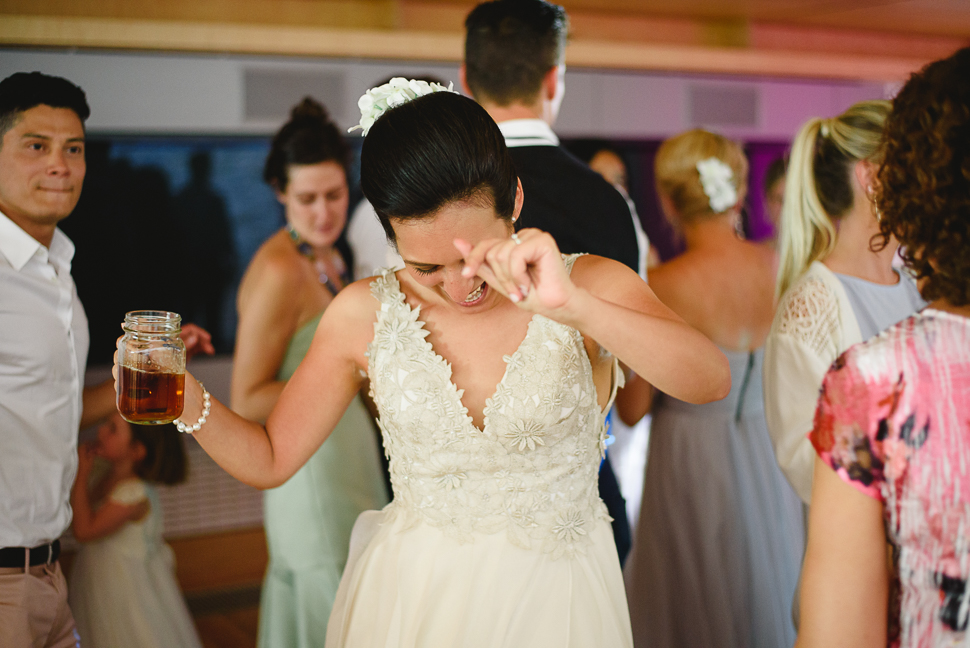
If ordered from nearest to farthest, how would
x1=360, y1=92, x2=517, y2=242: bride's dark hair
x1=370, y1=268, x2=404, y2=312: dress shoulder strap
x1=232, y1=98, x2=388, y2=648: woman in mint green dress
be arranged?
x1=360, y1=92, x2=517, y2=242: bride's dark hair, x1=370, y1=268, x2=404, y2=312: dress shoulder strap, x1=232, y1=98, x2=388, y2=648: woman in mint green dress

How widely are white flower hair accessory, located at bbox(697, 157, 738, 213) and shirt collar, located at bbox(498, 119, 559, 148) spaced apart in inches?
35.0

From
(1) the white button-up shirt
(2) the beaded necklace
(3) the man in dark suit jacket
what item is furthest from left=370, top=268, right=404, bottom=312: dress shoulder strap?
(2) the beaded necklace

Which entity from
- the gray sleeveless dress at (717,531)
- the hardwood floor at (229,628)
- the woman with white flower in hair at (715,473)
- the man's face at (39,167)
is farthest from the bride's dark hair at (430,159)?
the hardwood floor at (229,628)

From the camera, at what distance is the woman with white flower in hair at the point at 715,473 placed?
2512 millimetres

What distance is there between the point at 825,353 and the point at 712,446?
2.84 feet

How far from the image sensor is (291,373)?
7.47 ft

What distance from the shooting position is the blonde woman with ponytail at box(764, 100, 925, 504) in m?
1.83

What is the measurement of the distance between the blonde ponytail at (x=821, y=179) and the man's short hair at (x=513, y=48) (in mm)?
669

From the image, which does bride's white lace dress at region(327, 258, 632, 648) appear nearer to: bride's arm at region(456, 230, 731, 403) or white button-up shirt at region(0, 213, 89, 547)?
bride's arm at region(456, 230, 731, 403)

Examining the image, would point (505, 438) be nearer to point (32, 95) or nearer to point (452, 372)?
point (452, 372)

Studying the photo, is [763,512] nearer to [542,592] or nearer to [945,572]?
[542,592]

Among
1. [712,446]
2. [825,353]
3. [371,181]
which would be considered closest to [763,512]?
[712,446]

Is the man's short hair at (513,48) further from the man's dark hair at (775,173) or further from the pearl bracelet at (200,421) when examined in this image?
the man's dark hair at (775,173)

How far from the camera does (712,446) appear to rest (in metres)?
2.62
